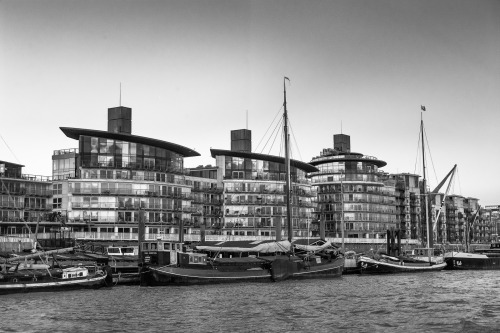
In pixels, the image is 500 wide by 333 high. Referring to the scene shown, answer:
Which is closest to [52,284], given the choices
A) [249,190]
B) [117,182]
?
[117,182]

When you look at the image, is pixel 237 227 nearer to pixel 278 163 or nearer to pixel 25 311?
pixel 278 163

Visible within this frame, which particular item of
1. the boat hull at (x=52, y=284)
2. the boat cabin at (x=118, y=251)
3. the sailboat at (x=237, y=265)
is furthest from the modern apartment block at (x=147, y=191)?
the boat hull at (x=52, y=284)

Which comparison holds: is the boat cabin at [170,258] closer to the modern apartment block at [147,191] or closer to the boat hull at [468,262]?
the modern apartment block at [147,191]

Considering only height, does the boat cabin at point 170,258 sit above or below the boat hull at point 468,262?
above

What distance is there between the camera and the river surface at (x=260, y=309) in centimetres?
4797

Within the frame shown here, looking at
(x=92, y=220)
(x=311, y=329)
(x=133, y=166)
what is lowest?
(x=311, y=329)

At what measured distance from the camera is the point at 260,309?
190 ft

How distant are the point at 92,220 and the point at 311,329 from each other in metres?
85.9

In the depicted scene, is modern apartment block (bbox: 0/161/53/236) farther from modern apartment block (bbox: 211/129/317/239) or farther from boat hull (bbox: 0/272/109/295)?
boat hull (bbox: 0/272/109/295)

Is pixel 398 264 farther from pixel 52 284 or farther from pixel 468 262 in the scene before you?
pixel 52 284

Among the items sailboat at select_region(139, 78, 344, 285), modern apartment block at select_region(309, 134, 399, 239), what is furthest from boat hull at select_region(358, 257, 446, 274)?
modern apartment block at select_region(309, 134, 399, 239)

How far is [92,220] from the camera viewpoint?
126 m

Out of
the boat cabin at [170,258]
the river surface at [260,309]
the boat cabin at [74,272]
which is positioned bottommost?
the river surface at [260,309]

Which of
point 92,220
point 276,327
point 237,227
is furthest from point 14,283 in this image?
point 237,227
